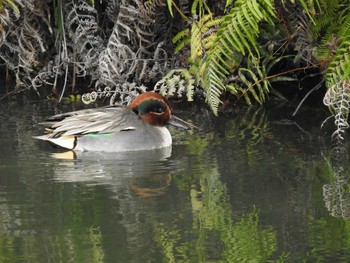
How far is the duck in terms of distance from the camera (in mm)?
9148

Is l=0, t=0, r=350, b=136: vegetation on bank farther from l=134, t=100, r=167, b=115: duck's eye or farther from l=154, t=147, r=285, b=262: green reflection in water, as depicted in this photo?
l=154, t=147, r=285, b=262: green reflection in water

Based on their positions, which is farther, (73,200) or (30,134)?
(30,134)

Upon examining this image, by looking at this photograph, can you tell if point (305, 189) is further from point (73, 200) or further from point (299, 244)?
point (73, 200)

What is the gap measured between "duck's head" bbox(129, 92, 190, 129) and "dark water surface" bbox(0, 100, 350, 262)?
0.56 feet

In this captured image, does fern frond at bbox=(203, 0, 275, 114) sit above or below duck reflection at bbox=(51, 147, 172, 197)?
above

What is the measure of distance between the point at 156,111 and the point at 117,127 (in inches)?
18.3

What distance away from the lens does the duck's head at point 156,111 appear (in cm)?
952

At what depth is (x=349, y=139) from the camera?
9.04m

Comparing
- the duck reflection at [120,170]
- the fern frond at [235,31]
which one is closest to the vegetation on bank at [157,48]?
the fern frond at [235,31]

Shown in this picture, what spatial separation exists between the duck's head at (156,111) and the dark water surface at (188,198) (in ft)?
0.56

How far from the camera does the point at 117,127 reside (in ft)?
30.4

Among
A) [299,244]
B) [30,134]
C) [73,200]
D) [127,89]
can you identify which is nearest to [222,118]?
[127,89]

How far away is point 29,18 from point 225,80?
84.2 inches

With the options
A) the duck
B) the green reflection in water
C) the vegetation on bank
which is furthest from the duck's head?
the green reflection in water
